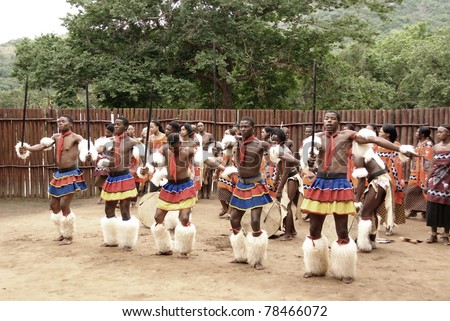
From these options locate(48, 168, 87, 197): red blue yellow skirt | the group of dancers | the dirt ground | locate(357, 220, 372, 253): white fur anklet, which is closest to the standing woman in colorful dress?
the group of dancers

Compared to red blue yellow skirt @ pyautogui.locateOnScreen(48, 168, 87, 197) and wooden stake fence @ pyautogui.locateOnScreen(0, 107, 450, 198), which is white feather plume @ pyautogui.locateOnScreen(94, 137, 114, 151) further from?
wooden stake fence @ pyautogui.locateOnScreen(0, 107, 450, 198)

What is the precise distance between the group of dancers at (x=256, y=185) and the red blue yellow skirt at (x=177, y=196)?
0.01 m

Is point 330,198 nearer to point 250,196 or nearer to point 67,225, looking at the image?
point 250,196

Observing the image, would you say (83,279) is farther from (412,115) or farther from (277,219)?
(412,115)

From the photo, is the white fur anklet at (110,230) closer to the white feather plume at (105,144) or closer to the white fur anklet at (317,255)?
the white feather plume at (105,144)

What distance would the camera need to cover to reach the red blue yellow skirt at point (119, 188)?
25.5 ft

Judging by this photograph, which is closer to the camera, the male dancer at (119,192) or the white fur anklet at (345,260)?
the white fur anklet at (345,260)

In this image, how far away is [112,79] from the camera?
1844cm

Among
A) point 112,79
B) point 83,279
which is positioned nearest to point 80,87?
point 112,79

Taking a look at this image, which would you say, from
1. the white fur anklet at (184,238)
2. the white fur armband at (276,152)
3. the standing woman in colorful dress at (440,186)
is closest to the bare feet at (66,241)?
the white fur anklet at (184,238)

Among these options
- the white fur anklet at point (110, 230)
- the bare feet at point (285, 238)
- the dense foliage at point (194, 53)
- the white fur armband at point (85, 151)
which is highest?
the dense foliage at point (194, 53)

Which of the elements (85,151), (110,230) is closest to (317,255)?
(110,230)

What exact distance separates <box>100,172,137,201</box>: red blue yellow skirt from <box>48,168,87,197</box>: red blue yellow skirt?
655 mm

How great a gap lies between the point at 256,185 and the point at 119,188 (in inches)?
83.1
